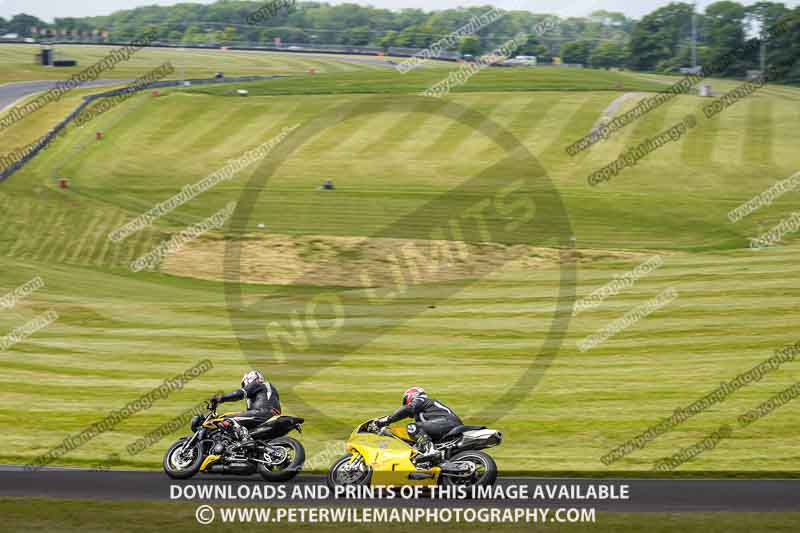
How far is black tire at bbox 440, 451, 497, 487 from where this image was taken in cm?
1672

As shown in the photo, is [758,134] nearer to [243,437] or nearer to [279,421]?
[279,421]

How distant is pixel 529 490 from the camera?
57.0 ft

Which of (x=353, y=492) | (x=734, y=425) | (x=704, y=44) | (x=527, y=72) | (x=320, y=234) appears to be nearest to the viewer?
(x=353, y=492)

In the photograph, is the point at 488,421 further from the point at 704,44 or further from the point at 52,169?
the point at 704,44

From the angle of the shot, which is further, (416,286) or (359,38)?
(359,38)

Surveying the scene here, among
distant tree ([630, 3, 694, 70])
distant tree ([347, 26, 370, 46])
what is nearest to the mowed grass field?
distant tree ([630, 3, 694, 70])

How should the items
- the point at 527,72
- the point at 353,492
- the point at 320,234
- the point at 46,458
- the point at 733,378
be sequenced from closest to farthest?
1. the point at 353,492
2. the point at 46,458
3. the point at 733,378
4. the point at 320,234
5. the point at 527,72

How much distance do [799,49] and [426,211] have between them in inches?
2410

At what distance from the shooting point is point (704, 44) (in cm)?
12450

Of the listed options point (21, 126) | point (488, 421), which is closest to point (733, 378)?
A: point (488, 421)

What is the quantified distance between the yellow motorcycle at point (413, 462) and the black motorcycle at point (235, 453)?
3.59 ft

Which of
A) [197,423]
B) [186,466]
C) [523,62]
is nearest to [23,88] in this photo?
[523,62]

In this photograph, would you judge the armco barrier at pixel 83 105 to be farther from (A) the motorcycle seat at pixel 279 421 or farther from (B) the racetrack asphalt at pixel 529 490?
(A) the motorcycle seat at pixel 279 421

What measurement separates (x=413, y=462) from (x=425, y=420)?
0.73 metres
